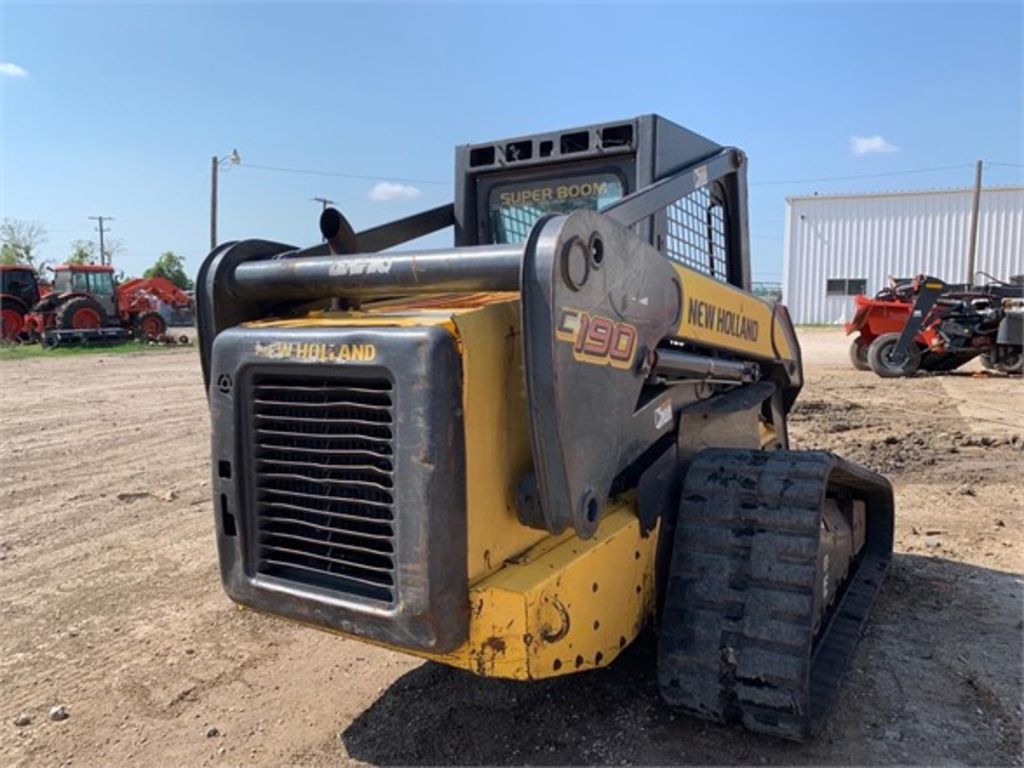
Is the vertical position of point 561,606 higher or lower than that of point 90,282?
lower

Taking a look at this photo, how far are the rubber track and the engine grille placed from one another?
3.47 feet

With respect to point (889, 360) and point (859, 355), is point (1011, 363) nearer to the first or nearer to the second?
point (889, 360)

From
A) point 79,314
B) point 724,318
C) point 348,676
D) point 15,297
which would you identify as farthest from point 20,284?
point 724,318

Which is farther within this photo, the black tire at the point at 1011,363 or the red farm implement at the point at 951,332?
the black tire at the point at 1011,363

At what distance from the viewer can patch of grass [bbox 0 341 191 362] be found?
2128 cm

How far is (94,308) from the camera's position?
79.0 feet

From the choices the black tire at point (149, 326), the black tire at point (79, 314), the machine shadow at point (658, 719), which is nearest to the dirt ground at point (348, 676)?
the machine shadow at point (658, 719)

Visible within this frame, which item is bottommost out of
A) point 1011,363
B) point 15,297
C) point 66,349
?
point 66,349

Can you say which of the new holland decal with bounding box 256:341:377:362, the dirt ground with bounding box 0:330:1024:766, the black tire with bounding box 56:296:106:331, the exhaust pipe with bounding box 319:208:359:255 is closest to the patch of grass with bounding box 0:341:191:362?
the black tire with bounding box 56:296:106:331

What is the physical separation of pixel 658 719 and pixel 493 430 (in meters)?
1.28

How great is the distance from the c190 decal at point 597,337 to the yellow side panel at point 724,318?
41 centimetres

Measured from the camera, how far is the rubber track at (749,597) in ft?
8.59

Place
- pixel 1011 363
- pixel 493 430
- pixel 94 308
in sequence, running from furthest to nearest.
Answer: pixel 94 308, pixel 1011 363, pixel 493 430

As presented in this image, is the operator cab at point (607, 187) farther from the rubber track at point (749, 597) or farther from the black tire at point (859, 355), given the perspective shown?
the black tire at point (859, 355)
